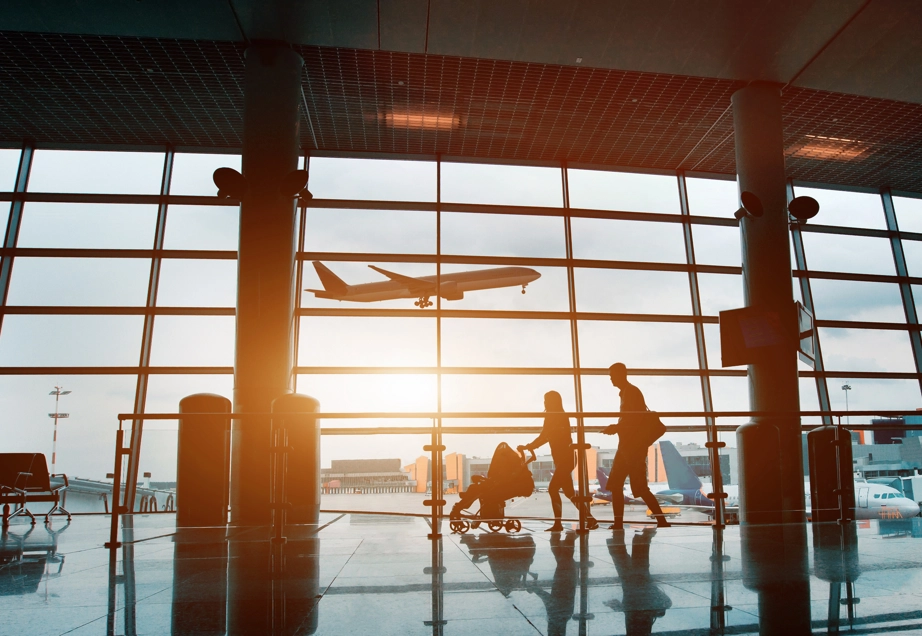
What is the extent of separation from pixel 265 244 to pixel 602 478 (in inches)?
205

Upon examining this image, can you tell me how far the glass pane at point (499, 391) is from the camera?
38.1 feet

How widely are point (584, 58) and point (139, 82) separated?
282 inches

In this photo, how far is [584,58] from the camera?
9414mm

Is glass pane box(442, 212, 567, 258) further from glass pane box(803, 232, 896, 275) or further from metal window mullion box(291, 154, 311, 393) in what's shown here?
glass pane box(803, 232, 896, 275)

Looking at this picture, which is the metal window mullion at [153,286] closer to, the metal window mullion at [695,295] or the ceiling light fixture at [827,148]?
the metal window mullion at [695,295]

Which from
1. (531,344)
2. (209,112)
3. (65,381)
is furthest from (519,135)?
(65,381)

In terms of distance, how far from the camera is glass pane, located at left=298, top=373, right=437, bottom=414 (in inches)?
449

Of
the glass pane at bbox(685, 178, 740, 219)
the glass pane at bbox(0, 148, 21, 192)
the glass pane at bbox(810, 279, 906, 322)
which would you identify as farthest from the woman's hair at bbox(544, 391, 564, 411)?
the glass pane at bbox(0, 148, 21, 192)

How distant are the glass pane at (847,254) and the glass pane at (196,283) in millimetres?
11496

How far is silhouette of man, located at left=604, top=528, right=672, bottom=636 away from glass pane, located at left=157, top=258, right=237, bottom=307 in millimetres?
8855

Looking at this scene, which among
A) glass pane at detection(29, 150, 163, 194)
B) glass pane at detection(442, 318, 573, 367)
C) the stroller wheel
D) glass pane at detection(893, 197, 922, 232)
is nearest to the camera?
the stroller wheel

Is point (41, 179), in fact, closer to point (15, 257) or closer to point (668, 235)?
point (15, 257)

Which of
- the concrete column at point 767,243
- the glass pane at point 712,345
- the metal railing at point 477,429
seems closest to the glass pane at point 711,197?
the glass pane at point 712,345

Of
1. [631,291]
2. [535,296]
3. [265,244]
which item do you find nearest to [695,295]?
[631,291]
